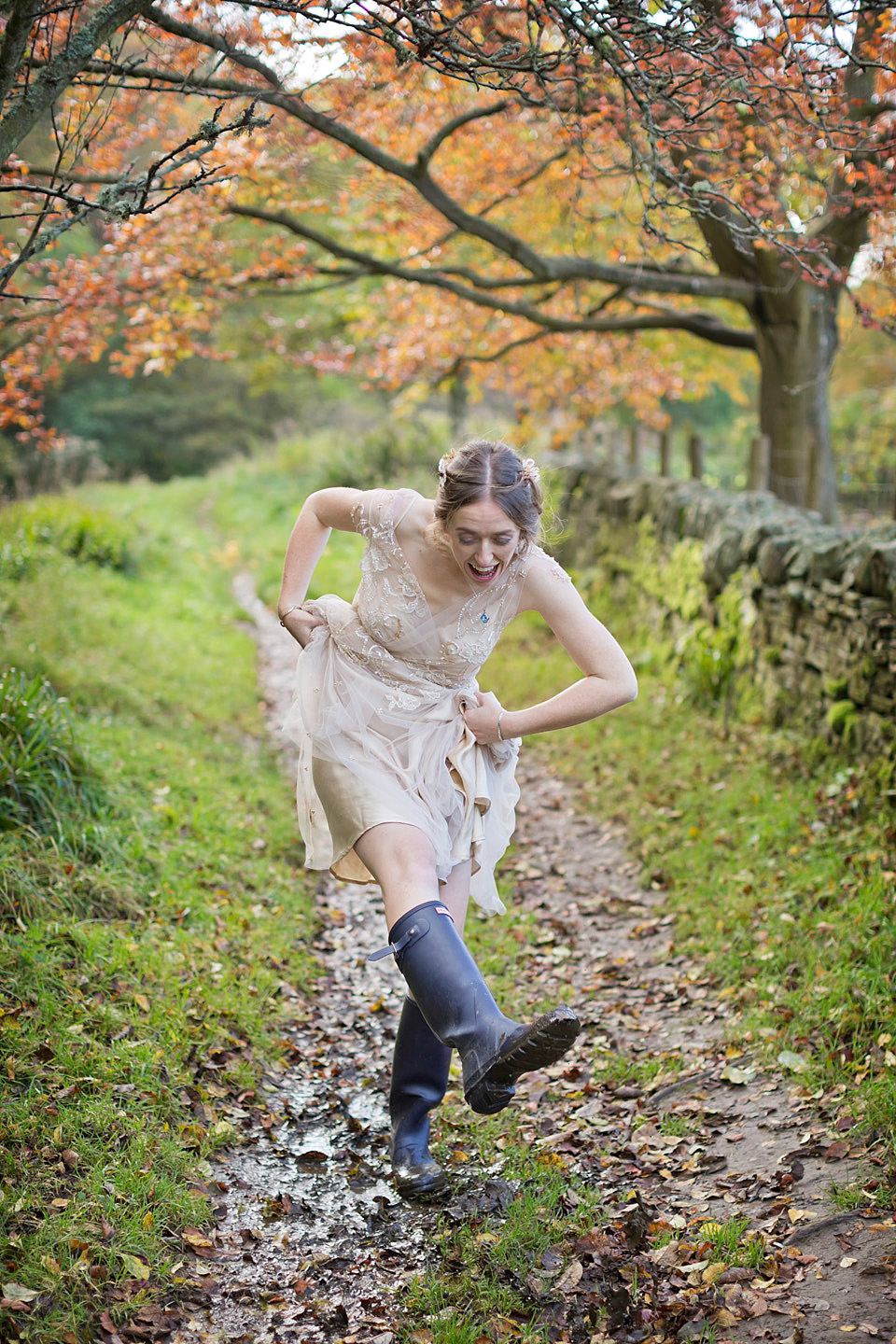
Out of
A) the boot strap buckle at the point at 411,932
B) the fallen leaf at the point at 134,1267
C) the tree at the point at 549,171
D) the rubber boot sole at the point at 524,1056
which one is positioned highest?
the tree at the point at 549,171

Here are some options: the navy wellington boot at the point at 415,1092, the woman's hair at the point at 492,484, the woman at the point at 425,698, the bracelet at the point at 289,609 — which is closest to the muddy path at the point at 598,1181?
the navy wellington boot at the point at 415,1092

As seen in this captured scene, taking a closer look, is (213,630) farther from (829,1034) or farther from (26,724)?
(829,1034)

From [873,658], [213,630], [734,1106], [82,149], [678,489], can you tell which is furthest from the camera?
[213,630]

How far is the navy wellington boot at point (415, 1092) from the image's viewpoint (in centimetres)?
342

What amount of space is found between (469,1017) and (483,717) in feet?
3.22

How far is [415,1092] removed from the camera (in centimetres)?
347

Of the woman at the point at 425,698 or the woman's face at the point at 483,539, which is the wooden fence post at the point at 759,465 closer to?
the woman at the point at 425,698

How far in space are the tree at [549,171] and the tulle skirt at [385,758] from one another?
73.6 inches

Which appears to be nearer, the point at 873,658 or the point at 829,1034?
the point at 829,1034

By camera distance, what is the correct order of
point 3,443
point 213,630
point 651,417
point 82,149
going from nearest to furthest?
point 82,149 < point 213,630 < point 651,417 < point 3,443

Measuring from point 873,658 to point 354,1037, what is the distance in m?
3.35

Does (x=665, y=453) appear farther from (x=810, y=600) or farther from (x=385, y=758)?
(x=385, y=758)

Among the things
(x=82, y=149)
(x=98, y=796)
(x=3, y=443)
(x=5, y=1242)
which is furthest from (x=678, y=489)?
(x=3, y=443)

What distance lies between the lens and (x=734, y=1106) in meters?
3.75
